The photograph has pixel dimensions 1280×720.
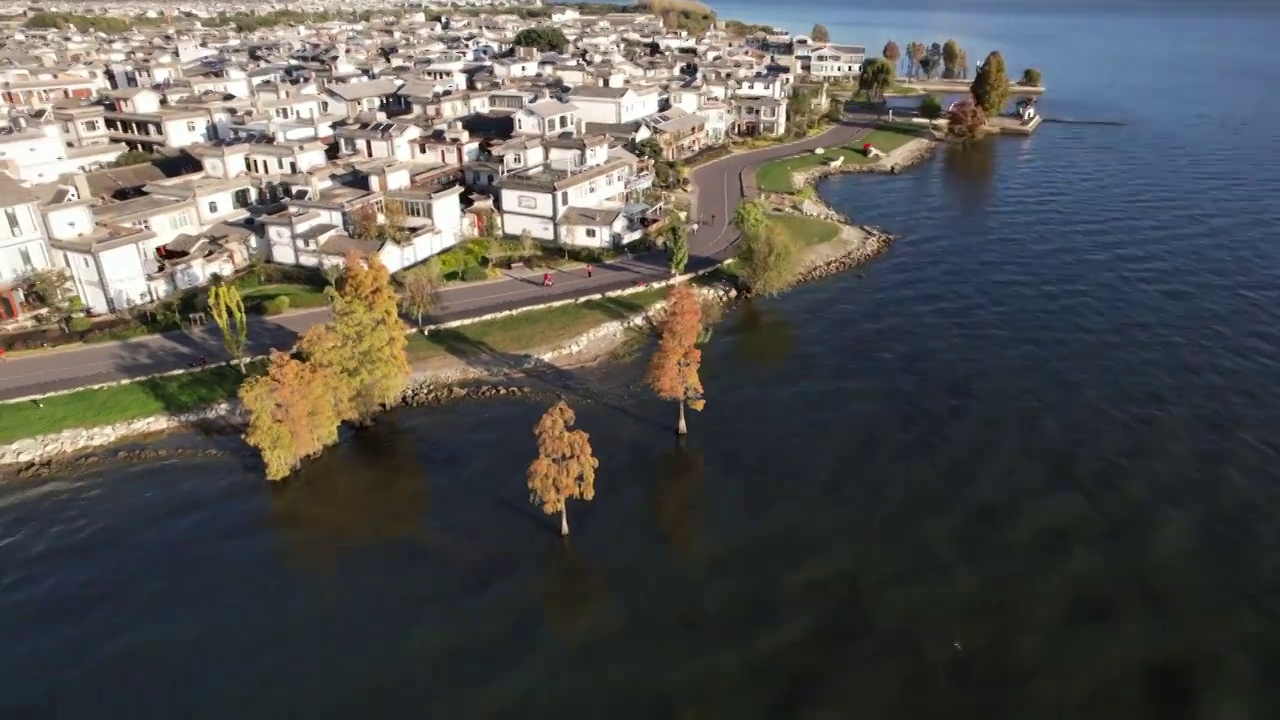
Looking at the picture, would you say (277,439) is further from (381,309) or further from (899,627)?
(899,627)

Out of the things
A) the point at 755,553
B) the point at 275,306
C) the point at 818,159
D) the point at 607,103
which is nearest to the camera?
the point at 755,553

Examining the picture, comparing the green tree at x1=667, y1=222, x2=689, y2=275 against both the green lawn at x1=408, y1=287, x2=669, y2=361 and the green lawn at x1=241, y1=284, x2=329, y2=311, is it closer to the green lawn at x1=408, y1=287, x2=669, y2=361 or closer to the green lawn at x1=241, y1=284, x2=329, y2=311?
the green lawn at x1=408, y1=287, x2=669, y2=361

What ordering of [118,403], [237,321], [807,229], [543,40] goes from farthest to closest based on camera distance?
[543,40] → [807,229] → [237,321] → [118,403]

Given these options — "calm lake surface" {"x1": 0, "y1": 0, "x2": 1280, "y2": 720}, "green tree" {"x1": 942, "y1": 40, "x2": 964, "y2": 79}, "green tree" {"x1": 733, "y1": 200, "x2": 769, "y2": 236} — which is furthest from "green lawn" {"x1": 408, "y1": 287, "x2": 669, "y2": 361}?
"green tree" {"x1": 942, "y1": 40, "x2": 964, "y2": 79}

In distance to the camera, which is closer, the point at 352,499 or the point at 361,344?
the point at 352,499

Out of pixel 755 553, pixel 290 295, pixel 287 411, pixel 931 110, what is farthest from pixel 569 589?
pixel 931 110

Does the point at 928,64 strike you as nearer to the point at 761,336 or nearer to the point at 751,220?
the point at 751,220
